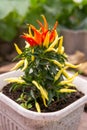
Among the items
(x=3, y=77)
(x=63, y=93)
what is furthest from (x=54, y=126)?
(x=3, y=77)

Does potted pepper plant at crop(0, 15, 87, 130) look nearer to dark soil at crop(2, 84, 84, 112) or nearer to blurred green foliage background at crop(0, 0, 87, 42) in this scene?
dark soil at crop(2, 84, 84, 112)

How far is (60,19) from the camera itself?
6.46 feet

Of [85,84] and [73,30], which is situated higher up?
[85,84]

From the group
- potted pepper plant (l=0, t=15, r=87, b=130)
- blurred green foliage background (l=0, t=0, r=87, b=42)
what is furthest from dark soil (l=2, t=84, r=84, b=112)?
blurred green foliage background (l=0, t=0, r=87, b=42)

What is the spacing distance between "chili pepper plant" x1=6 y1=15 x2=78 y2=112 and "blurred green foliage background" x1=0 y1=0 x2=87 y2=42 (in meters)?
0.76

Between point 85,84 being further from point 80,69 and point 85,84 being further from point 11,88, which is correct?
point 80,69

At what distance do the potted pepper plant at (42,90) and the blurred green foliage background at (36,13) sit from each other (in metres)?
0.76

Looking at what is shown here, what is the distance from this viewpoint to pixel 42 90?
86 cm

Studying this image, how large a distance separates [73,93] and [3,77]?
0.83 ft

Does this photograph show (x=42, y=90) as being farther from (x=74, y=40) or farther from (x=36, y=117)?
(x=74, y=40)

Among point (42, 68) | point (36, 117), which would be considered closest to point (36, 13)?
point (42, 68)

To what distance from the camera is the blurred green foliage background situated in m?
1.64

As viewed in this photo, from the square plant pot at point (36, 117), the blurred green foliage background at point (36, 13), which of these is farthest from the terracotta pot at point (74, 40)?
the square plant pot at point (36, 117)

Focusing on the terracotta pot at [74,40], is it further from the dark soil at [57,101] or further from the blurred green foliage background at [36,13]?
the dark soil at [57,101]
